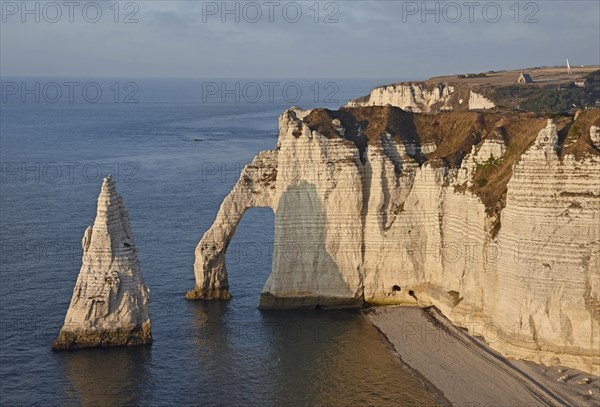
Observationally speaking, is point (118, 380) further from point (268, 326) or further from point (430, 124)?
point (430, 124)

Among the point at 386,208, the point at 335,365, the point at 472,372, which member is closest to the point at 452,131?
the point at 386,208

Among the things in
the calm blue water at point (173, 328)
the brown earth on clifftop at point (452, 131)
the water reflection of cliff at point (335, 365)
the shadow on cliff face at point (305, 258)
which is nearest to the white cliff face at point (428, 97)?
the calm blue water at point (173, 328)

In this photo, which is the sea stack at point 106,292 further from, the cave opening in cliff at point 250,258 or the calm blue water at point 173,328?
the cave opening in cliff at point 250,258

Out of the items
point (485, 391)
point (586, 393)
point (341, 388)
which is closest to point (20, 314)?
point (341, 388)

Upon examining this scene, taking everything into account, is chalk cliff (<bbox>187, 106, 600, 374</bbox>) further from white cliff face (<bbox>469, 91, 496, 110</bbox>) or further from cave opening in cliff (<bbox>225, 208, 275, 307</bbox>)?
white cliff face (<bbox>469, 91, 496, 110</bbox>)

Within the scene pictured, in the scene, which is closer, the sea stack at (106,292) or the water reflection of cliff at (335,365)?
the water reflection of cliff at (335,365)

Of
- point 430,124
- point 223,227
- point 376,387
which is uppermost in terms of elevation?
point 430,124

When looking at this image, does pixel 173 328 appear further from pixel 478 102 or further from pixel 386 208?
pixel 478 102
